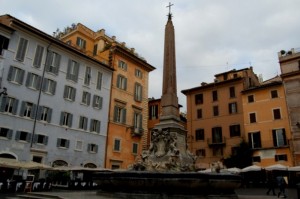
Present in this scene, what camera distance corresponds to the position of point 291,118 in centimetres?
2814

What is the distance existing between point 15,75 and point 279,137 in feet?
84.9

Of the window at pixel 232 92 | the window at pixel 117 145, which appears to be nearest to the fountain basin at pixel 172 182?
the window at pixel 117 145

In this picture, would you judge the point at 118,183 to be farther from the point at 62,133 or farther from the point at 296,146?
the point at 296,146

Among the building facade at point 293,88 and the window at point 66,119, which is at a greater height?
the building facade at point 293,88

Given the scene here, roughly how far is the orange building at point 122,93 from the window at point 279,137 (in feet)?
46.5

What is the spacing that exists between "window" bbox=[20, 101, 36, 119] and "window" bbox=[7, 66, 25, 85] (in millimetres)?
1799

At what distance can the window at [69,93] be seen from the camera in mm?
25413

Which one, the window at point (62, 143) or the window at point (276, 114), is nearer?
the window at point (62, 143)

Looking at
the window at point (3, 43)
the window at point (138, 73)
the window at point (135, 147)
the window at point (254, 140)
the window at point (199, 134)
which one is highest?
the window at point (138, 73)

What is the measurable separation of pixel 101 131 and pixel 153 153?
56.9ft

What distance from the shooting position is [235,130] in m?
32.1

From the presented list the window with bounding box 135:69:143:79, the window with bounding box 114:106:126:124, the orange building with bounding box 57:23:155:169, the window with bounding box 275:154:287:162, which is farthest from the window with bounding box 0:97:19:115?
the window with bounding box 275:154:287:162

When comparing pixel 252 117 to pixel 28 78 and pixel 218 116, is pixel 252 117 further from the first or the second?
pixel 28 78

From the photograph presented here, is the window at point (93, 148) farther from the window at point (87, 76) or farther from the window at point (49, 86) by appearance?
the window at point (49, 86)
